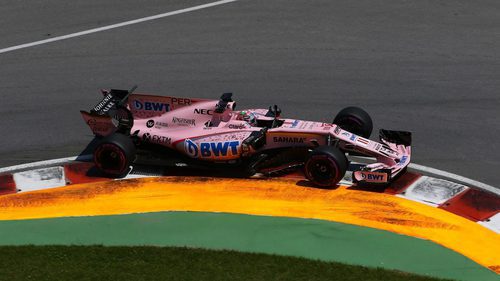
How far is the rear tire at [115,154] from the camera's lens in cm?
1620

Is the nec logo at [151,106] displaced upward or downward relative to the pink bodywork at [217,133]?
upward

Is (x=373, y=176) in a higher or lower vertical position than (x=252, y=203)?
higher

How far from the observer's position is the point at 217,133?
642 inches

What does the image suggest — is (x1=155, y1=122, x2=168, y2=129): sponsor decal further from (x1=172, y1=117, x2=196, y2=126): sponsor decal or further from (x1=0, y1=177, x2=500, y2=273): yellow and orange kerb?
(x1=0, y1=177, x2=500, y2=273): yellow and orange kerb

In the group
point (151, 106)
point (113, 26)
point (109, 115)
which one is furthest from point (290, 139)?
point (113, 26)

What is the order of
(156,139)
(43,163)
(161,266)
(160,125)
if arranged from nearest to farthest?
1. (161,266)
2. (156,139)
3. (160,125)
4. (43,163)

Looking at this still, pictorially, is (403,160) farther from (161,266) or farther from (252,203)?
(161,266)

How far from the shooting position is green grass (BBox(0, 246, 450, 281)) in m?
13.0

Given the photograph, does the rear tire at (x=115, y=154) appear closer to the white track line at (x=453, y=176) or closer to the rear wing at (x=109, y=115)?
the rear wing at (x=109, y=115)

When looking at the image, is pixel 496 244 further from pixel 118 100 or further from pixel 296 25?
pixel 296 25

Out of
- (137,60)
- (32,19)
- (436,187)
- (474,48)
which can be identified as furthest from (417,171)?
(32,19)

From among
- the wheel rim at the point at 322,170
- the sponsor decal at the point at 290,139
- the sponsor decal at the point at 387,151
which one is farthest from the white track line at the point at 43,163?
the sponsor decal at the point at 387,151

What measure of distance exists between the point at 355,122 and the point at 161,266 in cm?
536

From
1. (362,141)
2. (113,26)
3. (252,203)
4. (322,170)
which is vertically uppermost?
(113,26)
